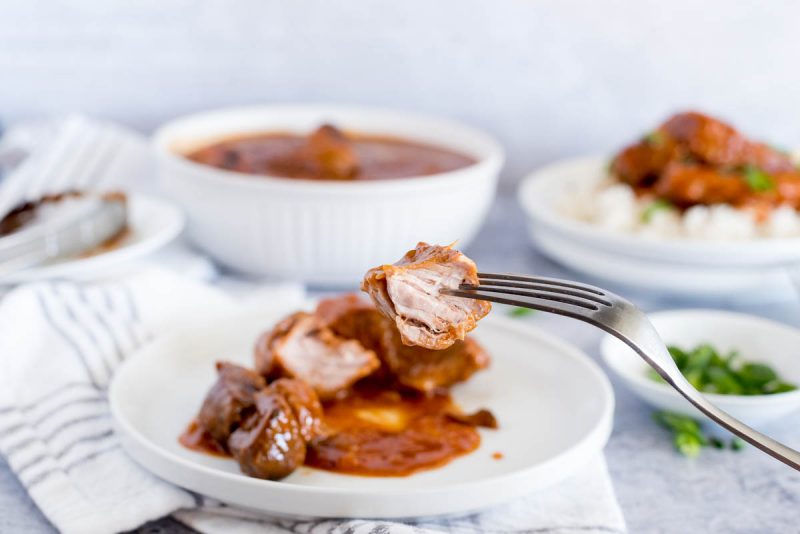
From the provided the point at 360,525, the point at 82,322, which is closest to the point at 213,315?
the point at 82,322

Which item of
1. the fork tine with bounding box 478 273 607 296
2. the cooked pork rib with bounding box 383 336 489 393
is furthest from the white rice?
the fork tine with bounding box 478 273 607 296

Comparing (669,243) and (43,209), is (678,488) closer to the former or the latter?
(669,243)

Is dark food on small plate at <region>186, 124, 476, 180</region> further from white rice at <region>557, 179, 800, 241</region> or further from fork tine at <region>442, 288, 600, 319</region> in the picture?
fork tine at <region>442, 288, 600, 319</region>

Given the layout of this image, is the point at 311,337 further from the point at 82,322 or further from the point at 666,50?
the point at 666,50

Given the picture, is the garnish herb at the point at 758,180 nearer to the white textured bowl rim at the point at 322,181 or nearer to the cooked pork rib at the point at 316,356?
the white textured bowl rim at the point at 322,181

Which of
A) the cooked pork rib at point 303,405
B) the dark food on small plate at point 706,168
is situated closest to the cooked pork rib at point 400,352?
the cooked pork rib at point 303,405

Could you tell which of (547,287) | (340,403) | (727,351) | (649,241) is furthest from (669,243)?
(547,287)
